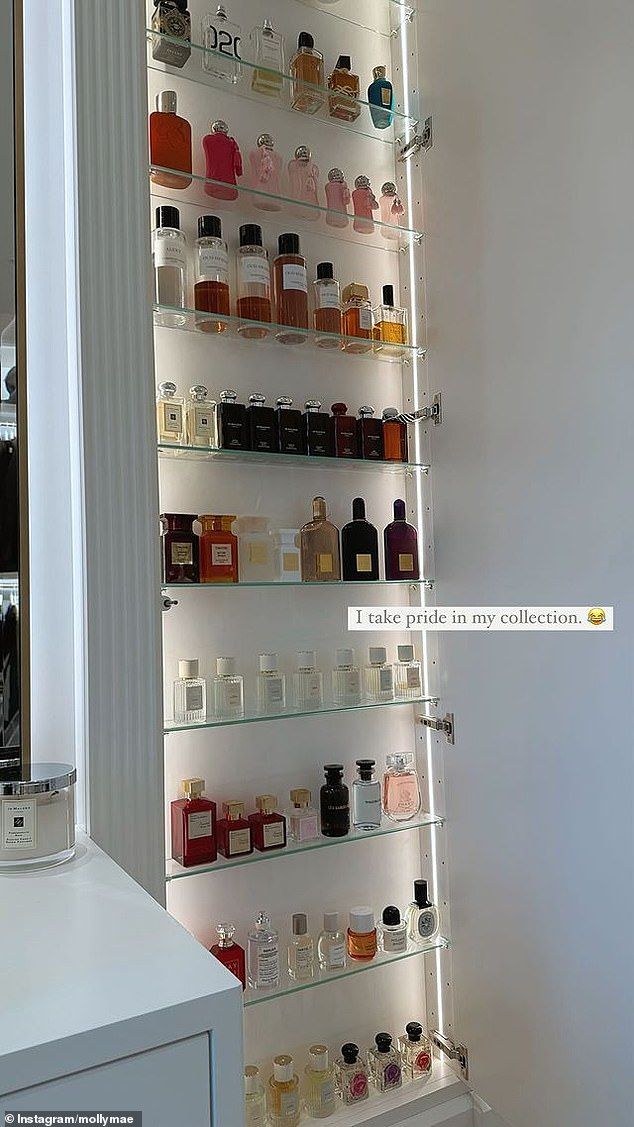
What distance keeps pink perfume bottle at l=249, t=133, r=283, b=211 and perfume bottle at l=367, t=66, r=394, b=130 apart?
0.92ft

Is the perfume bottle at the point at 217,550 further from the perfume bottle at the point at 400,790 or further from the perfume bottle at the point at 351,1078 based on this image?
the perfume bottle at the point at 351,1078

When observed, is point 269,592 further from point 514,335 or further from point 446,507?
point 514,335

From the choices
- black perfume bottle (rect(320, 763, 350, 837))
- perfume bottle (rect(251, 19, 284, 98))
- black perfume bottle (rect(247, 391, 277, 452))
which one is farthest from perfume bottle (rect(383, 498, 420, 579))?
perfume bottle (rect(251, 19, 284, 98))

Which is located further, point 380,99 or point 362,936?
point 380,99

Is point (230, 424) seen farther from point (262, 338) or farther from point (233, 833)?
point (233, 833)

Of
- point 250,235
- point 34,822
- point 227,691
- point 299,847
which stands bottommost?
point 299,847

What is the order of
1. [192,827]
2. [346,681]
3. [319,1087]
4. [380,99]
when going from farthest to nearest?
[380,99] < [346,681] < [319,1087] < [192,827]

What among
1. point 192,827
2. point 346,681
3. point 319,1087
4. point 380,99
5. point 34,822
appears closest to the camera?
point 34,822

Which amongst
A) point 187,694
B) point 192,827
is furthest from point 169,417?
point 192,827

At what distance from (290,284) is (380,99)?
52 cm

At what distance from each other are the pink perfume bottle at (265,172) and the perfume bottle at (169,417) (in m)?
0.46

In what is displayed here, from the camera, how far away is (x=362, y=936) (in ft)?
5.24

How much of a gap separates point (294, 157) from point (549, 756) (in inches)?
51.0

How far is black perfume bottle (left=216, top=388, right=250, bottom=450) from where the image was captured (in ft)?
4.93
